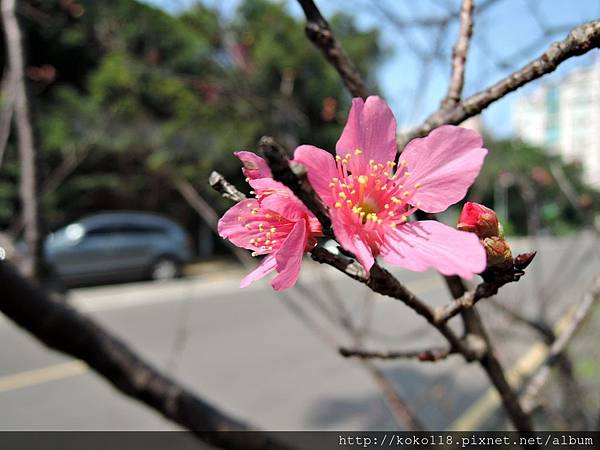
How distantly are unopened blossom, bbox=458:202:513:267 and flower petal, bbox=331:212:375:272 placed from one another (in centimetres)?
13

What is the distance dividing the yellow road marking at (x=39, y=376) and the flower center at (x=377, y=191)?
5.15 metres

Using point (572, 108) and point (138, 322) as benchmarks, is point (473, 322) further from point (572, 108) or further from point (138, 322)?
point (138, 322)

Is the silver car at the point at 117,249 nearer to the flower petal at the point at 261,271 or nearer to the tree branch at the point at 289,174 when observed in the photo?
the flower petal at the point at 261,271

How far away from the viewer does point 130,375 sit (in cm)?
93

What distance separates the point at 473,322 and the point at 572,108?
4.59 m

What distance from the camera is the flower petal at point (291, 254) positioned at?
0.53 m

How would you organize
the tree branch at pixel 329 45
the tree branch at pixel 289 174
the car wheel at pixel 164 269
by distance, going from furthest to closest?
the car wheel at pixel 164 269
the tree branch at pixel 329 45
the tree branch at pixel 289 174

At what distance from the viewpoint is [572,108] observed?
4551 mm

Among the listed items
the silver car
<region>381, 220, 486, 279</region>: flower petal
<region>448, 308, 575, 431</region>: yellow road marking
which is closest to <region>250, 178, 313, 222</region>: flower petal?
<region>381, 220, 486, 279</region>: flower petal

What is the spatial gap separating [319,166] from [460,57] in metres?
0.47

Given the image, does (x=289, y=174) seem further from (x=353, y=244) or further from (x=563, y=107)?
(x=563, y=107)

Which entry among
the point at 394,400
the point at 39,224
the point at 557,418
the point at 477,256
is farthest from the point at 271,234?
the point at 557,418

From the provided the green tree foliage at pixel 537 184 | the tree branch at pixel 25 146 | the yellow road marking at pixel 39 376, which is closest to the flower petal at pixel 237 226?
the green tree foliage at pixel 537 184

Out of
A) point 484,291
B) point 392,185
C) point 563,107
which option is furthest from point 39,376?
point 563,107
